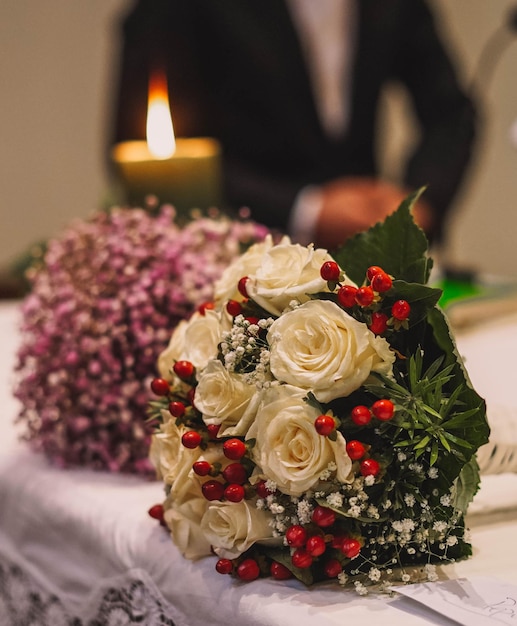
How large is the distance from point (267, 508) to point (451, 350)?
6.4 inches

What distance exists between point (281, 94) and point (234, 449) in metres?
1.81

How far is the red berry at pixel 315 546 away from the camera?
557 millimetres

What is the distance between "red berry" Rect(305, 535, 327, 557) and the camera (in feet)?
1.83

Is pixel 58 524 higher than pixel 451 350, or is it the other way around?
pixel 451 350

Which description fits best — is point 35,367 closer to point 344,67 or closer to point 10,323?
point 10,323

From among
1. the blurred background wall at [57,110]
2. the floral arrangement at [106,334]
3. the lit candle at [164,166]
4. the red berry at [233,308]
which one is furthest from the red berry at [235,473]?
the blurred background wall at [57,110]

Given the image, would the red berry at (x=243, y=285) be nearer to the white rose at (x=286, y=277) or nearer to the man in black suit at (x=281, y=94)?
the white rose at (x=286, y=277)

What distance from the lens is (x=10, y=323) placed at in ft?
5.19

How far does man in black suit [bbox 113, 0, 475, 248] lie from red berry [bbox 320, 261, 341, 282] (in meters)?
1.50

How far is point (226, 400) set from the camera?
595 millimetres

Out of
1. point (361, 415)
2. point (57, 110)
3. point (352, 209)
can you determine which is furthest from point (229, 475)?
point (57, 110)

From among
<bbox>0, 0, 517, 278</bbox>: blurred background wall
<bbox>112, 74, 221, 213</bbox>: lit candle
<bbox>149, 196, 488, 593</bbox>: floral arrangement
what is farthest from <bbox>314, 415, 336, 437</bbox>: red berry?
<bbox>0, 0, 517, 278</bbox>: blurred background wall

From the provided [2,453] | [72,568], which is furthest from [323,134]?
[72,568]

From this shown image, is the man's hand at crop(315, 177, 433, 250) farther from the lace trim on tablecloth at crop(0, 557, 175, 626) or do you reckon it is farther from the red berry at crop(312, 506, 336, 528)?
the red berry at crop(312, 506, 336, 528)
